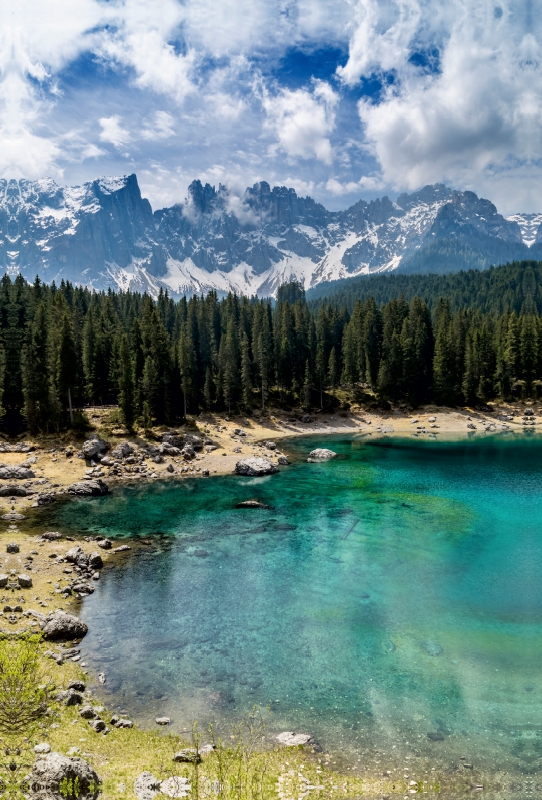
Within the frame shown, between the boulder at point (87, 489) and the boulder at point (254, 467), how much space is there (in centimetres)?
1874

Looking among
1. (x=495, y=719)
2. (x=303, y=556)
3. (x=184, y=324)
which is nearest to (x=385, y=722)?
(x=495, y=719)

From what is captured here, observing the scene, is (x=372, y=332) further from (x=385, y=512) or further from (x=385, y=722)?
(x=385, y=722)

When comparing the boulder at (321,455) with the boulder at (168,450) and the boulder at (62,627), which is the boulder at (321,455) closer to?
the boulder at (168,450)

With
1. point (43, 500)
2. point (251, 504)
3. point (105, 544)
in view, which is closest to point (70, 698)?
point (105, 544)

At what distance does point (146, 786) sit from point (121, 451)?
60991mm

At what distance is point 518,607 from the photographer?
3162 centimetres

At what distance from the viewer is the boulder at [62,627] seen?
27.2 m

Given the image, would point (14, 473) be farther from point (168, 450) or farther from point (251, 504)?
point (251, 504)

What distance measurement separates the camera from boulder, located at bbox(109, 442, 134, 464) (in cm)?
7362

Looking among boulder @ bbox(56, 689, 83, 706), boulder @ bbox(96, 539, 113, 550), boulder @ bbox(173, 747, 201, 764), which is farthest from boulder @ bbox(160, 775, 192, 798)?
boulder @ bbox(96, 539, 113, 550)

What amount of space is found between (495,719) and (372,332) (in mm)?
113275

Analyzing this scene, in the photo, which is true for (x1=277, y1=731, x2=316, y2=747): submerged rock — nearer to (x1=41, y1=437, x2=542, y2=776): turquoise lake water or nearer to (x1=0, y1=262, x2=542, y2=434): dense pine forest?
(x1=41, y1=437, x2=542, y2=776): turquoise lake water

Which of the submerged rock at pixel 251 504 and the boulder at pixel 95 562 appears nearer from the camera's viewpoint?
the boulder at pixel 95 562

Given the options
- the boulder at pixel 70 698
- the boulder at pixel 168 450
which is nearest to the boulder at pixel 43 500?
the boulder at pixel 168 450
